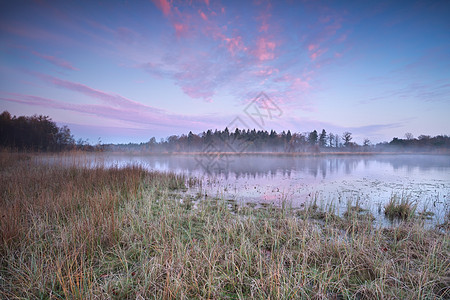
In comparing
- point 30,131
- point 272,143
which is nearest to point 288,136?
point 272,143

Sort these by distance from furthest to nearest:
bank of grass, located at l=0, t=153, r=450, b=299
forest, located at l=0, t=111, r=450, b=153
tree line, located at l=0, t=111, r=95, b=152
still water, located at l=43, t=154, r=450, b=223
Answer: forest, located at l=0, t=111, r=450, b=153, tree line, located at l=0, t=111, r=95, b=152, still water, located at l=43, t=154, r=450, b=223, bank of grass, located at l=0, t=153, r=450, b=299

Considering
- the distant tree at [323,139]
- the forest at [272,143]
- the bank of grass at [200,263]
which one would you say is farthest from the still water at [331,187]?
the distant tree at [323,139]

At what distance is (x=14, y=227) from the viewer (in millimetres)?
3303

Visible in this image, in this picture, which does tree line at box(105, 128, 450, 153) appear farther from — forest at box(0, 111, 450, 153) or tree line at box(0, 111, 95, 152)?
tree line at box(0, 111, 95, 152)

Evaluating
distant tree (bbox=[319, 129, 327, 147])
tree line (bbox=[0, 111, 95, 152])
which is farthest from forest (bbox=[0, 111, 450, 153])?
tree line (bbox=[0, 111, 95, 152])

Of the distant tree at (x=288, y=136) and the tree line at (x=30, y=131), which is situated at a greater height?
the distant tree at (x=288, y=136)

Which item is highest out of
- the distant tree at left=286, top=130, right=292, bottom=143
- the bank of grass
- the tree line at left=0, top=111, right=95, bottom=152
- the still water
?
the distant tree at left=286, top=130, right=292, bottom=143

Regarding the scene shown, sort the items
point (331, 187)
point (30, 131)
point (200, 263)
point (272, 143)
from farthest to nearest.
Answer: point (272, 143) < point (30, 131) < point (331, 187) < point (200, 263)

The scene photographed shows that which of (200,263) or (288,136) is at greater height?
(288,136)

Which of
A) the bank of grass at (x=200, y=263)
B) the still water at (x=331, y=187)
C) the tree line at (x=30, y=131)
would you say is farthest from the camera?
the tree line at (x=30, y=131)

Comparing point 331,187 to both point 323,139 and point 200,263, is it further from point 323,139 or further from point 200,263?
point 323,139

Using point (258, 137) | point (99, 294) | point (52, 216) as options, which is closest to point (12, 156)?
point (52, 216)

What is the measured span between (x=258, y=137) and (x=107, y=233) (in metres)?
79.6

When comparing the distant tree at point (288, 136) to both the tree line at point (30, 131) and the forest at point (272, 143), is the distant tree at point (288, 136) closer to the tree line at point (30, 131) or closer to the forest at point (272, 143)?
the forest at point (272, 143)
